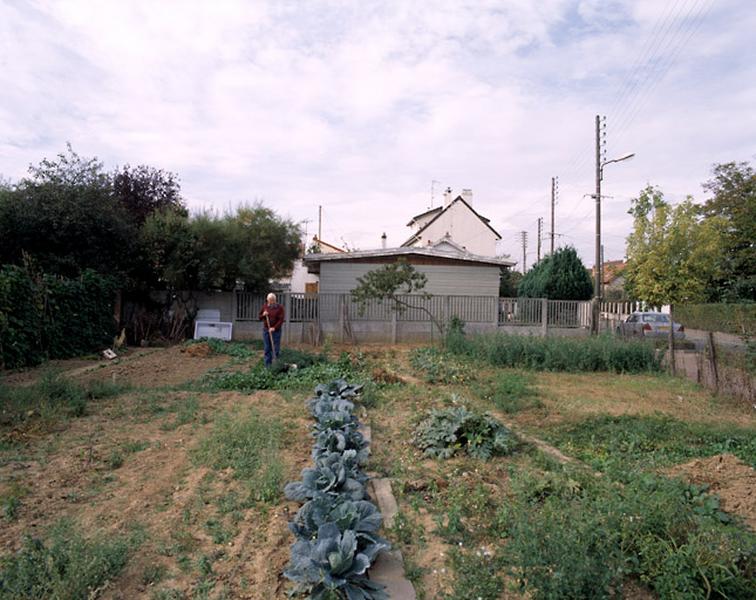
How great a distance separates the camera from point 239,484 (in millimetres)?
4477

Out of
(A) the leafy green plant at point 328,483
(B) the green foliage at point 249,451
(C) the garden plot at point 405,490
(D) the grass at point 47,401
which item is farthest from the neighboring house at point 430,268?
(A) the leafy green plant at point 328,483

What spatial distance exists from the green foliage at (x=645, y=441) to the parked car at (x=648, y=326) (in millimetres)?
10573

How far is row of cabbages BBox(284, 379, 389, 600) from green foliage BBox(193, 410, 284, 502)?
0.38 metres

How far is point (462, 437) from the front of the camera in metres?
5.61

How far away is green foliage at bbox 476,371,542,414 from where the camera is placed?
771cm

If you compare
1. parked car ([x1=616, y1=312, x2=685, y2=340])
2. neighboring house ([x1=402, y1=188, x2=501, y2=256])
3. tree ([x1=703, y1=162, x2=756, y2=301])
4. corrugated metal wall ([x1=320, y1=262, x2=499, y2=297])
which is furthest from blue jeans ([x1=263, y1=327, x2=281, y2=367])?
neighboring house ([x1=402, y1=188, x2=501, y2=256])

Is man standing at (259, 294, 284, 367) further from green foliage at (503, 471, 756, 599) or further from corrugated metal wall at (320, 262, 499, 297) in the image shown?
corrugated metal wall at (320, 262, 499, 297)

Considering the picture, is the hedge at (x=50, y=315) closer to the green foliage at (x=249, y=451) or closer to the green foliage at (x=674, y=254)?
the green foliage at (x=249, y=451)

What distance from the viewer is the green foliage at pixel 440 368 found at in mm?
10180

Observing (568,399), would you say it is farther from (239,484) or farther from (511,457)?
(239,484)

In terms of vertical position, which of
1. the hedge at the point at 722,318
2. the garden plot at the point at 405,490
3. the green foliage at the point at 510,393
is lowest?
Result: the garden plot at the point at 405,490

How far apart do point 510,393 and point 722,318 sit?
5826mm

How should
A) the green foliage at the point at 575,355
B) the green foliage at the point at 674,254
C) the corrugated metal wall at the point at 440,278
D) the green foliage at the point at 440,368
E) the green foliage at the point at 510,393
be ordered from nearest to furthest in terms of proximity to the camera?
the green foliage at the point at 510,393, the green foliage at the point at 440,368, the green foliage at the point at 575,355, the green foliage at the point at 674,254, the corrugated metal wall at the point at 440,278

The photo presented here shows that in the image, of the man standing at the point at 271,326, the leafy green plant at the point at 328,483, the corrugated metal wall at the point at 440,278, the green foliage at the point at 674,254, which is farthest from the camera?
the corrugated metal wall at the point at 440,278
